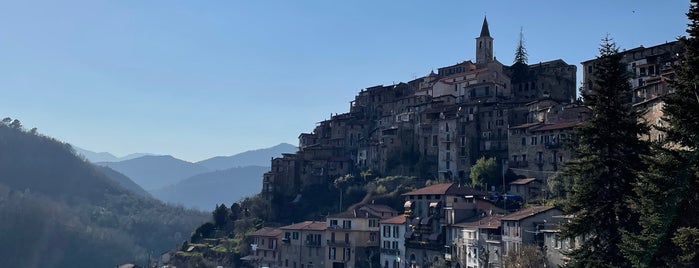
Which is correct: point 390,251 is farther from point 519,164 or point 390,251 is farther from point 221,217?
point 221,217

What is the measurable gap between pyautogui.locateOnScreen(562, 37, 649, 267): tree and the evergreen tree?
364cm

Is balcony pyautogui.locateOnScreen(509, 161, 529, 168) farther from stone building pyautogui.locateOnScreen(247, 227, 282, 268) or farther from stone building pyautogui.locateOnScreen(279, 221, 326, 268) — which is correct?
stone building pyautogui.locateOnScreen(247, 227, 282, 268)

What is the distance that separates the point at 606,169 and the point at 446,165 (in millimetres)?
61137

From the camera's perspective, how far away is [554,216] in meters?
63.6

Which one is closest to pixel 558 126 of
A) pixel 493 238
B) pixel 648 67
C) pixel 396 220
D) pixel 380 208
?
pixel 648 67

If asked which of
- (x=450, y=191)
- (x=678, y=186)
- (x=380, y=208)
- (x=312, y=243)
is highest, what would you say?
(x=678, y=186)

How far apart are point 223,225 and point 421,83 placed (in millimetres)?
Answer: 39279

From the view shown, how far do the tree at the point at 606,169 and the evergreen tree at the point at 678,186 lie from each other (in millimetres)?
3638

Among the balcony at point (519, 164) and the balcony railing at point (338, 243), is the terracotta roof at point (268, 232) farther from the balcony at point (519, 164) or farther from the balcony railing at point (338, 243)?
the balcony at point (519, 164)

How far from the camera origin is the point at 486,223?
230 ft

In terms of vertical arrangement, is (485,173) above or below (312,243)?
above

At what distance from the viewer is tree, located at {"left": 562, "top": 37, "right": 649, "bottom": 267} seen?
38125mm

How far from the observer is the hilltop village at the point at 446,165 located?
73062mm

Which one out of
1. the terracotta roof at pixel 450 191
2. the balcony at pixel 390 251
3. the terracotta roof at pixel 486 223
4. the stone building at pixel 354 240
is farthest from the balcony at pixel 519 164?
the terracotta roof at pixel 486 223
